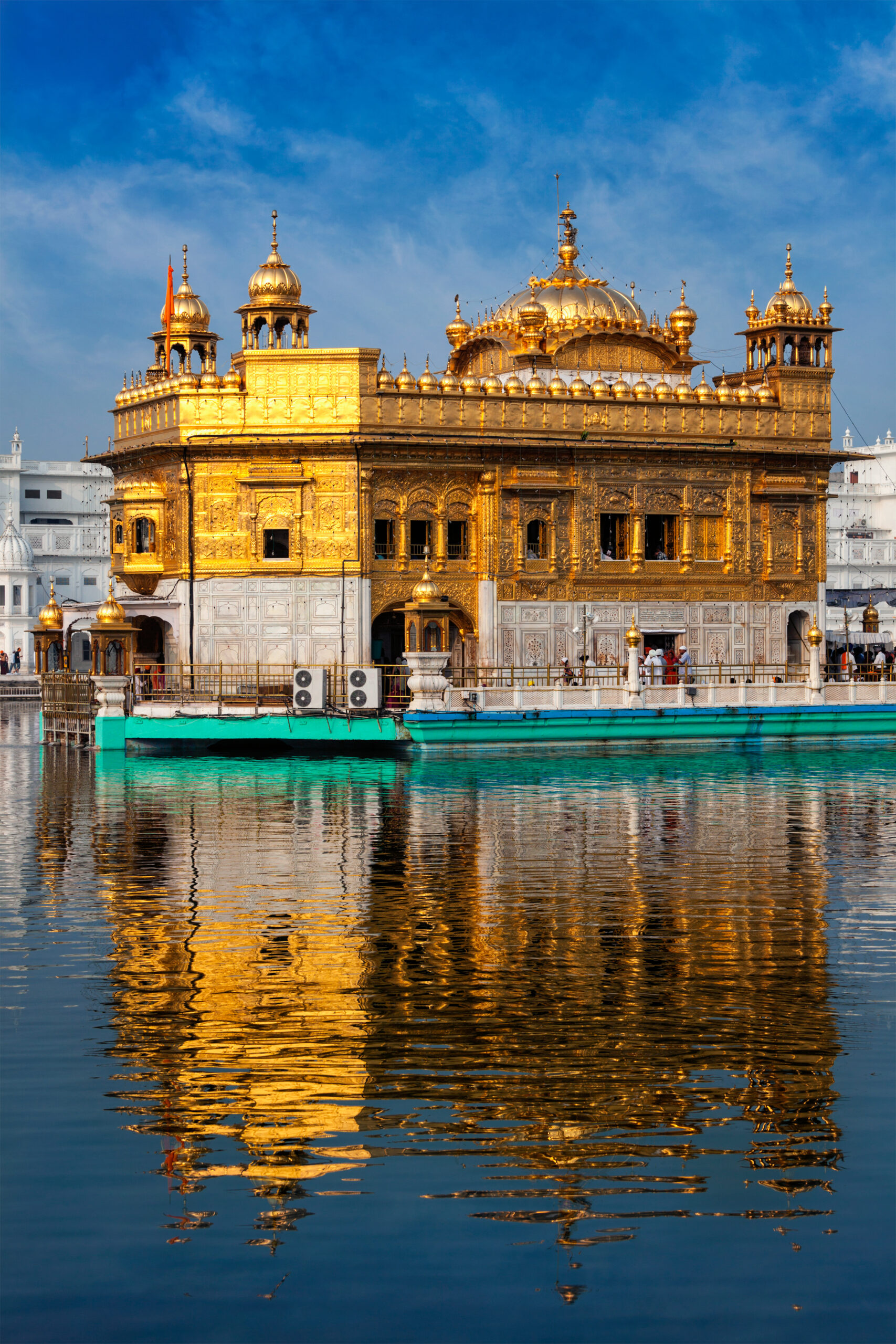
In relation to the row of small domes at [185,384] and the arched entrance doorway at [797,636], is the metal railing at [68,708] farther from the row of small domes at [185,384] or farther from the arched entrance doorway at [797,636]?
the arched entrance doorway at [797,636]

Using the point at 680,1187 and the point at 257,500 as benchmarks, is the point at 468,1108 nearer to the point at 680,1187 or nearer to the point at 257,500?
the point at 680,1187

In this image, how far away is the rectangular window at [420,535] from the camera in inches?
1532

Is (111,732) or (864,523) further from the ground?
(864,523)

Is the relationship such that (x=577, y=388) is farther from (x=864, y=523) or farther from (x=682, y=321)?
(x=864, y=523)

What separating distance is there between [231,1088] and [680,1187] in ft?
8.75

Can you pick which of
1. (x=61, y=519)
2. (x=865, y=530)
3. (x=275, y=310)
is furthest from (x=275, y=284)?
(x=865, y=530)

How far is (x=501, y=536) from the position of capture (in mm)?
39344

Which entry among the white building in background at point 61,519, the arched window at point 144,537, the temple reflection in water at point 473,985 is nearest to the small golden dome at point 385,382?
the arched window at point 144,537

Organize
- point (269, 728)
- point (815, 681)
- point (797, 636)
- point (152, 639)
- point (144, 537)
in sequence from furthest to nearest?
point (797, 636)
point (152, 639)
point (144, 537)
point (815, 681)
point (269, 728)

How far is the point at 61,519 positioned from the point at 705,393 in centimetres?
5953

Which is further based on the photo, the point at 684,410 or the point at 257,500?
A: the point at 684,410

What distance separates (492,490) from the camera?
39.2m

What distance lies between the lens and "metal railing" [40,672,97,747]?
32938mm

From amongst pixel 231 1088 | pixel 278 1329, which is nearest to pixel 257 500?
pixel 231 1088
